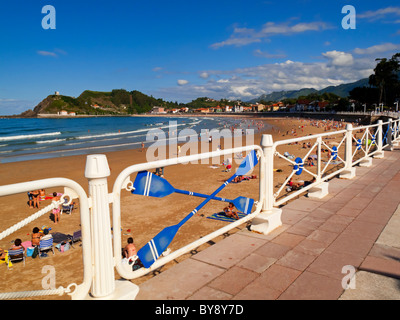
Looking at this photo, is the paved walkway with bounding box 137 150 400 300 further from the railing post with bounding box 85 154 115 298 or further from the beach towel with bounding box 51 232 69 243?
the beach towel with bounding box 51 232 69 243

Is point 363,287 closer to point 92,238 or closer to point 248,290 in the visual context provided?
point 248,290

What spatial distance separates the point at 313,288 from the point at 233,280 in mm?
682

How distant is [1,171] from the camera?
17.8 meters

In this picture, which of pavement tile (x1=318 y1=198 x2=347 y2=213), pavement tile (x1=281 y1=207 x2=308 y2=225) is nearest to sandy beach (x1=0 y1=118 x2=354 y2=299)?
pavement tile (x1=281 y1=207 x2=308 y2=225)

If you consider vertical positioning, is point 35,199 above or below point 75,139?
below

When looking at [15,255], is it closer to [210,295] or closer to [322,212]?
[210,295]

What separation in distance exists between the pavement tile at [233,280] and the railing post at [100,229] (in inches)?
33.8

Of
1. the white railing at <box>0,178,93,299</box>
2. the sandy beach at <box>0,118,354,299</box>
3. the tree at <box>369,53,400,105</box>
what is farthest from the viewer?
the tree at <box>369,53,400,105</box>

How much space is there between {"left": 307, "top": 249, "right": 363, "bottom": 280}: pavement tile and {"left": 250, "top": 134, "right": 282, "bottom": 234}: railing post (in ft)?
2.52

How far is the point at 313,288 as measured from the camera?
2582 mm

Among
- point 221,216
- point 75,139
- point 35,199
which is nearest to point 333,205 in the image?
point 221,216

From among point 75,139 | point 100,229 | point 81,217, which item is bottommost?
point 75,139

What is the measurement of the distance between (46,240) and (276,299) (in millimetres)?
5482

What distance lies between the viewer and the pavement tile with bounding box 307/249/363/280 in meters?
2.83
